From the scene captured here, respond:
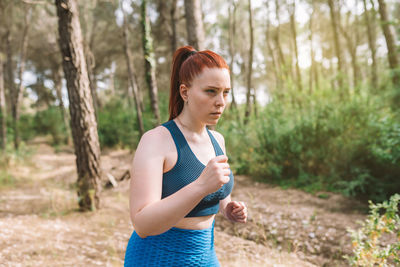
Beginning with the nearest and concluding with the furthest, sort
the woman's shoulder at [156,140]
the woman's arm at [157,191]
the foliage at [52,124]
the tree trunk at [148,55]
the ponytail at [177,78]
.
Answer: the woman's arm at [157,191], the woman's shoulder at [156,140], the ponytail at [177,78], the tree trunk at [148,55], the foliage at [52,124]

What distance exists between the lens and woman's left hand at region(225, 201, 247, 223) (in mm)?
1562

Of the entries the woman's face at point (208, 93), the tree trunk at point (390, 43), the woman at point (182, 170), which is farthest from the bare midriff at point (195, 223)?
the tree trunk at point (390, 43)

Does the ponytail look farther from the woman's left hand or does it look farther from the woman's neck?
the woman's left hand

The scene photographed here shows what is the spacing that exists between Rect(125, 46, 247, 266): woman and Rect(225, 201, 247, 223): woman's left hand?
0.16 m

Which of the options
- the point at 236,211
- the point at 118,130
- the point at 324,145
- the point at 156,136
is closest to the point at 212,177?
the point at 156,136

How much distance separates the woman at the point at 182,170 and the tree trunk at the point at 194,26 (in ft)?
13.7

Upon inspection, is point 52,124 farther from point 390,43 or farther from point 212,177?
point 212,177

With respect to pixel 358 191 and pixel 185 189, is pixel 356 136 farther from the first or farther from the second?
pixel 185 189

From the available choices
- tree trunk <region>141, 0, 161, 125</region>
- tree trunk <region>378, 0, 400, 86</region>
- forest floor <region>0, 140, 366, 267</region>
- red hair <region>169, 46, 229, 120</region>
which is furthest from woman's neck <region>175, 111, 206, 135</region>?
tree trunk <region>141, 0, 161, 125</region>

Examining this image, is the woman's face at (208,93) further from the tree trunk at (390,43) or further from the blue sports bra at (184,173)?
the tree trunk at (390,43)

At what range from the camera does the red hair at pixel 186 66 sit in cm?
133

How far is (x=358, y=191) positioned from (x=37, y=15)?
18.0m

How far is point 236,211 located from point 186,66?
33.5 inches

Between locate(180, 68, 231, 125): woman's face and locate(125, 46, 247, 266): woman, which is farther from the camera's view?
locate(180, 68, 231, 125): woman's face
